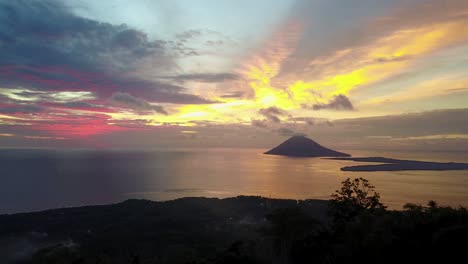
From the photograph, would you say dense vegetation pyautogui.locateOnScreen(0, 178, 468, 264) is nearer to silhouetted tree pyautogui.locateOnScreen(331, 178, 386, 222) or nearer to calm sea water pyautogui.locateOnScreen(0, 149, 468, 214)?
silhouetted tree pyautogui.locateOnScreen(331, 178, 386, 222)

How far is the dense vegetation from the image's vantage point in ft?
36.7

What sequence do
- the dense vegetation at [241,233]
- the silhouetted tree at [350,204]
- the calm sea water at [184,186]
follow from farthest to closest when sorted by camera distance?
1. the calm sea water at [184,186]
2. the silhouetted tree at [350,204]
3. the dense vegetation at [241,233]

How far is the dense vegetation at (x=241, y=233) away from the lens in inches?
440

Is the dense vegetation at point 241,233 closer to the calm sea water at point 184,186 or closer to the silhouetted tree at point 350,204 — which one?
the silhouetted tree at point 350,204

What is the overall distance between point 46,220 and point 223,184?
63.8 metres

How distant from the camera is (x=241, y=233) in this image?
42.2m

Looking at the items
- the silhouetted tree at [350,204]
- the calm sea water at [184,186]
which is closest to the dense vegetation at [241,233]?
the silhouetted tree at [350,204]

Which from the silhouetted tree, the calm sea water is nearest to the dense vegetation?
the silhouetted tree

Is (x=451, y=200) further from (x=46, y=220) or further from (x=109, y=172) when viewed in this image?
(x=109, y=172)

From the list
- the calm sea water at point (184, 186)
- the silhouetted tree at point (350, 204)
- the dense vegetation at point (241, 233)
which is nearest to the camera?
the dense vegetation at point (241, 233)

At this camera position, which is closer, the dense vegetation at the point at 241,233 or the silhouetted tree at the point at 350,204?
the dense vegetation at the point at 241,233

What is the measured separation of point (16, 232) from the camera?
4794 centimetres

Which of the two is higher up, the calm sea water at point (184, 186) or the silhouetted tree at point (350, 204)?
the silhouetted tree at point (350, 204)

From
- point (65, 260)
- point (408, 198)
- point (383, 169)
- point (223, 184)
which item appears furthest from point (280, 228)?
point (383, 169)
